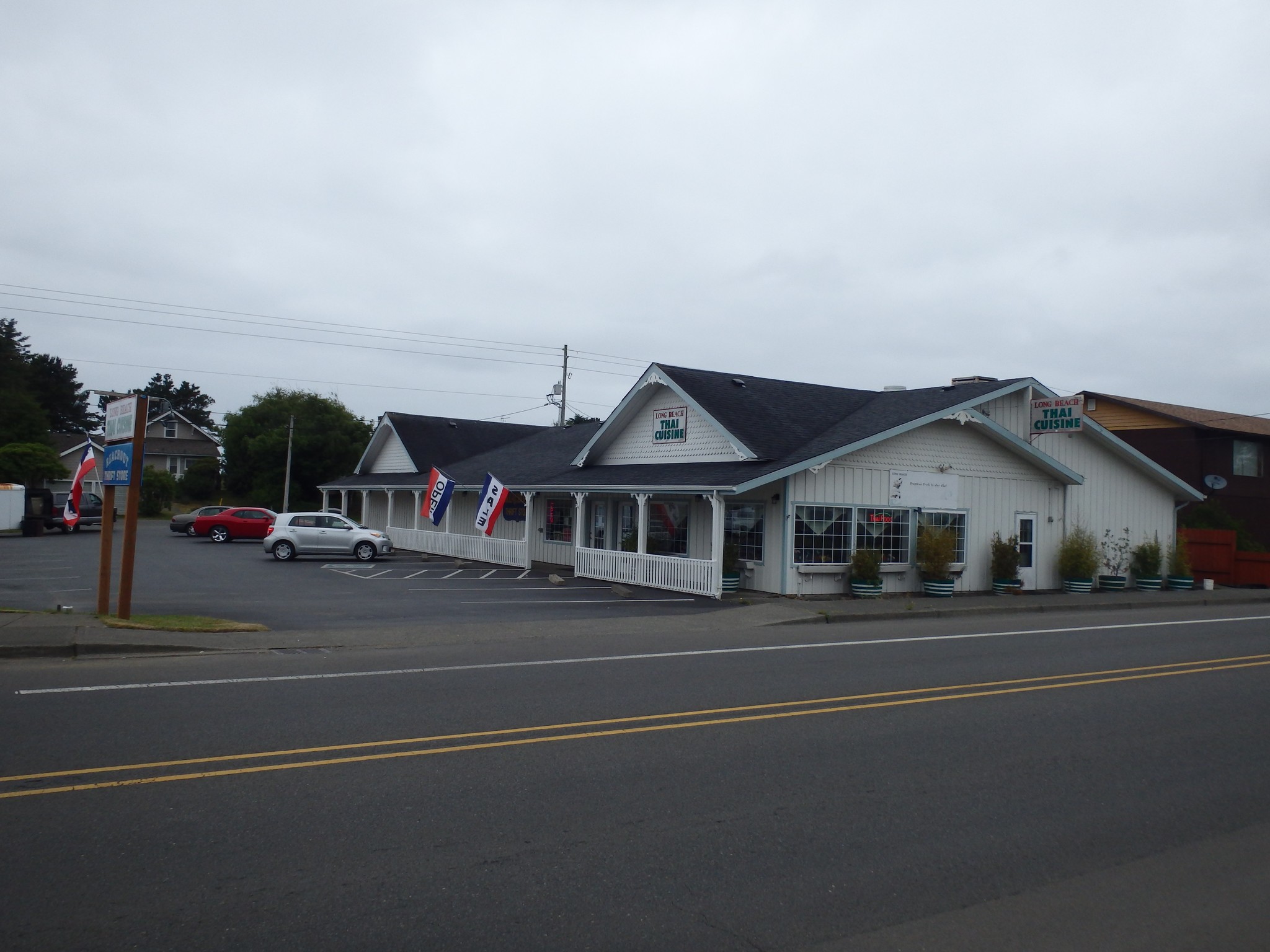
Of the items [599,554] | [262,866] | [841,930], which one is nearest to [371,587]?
[599,554]

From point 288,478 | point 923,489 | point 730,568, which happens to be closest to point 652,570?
point 730,568

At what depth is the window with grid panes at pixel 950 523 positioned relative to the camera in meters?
24.6

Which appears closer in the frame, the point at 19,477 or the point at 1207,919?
the point at 1207,919

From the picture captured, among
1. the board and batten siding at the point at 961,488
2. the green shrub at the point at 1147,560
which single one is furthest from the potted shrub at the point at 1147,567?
the board and batten siding at the point at 961,488

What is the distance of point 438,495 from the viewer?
32375 mm

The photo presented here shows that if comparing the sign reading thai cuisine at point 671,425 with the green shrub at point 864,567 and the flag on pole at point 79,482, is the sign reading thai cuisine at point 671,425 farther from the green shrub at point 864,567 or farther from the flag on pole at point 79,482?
the flag on pole at point 79,482

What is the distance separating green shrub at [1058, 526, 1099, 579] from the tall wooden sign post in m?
22.7

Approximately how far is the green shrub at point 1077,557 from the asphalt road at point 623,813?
15.8 meters

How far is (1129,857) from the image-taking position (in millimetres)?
5867

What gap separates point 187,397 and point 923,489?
115 meters

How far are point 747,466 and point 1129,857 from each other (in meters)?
17.3

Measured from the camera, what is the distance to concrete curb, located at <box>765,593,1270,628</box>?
19109 mm

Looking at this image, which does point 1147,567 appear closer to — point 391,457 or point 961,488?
point 961,488

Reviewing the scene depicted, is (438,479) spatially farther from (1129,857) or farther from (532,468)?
(1129,857)
